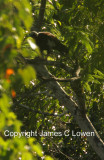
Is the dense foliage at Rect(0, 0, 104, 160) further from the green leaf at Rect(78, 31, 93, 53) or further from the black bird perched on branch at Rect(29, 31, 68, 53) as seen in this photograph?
the black bird perched on branch at Rect(29, 31, 68, 53)

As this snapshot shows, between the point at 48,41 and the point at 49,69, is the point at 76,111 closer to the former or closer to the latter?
the point at 48,41

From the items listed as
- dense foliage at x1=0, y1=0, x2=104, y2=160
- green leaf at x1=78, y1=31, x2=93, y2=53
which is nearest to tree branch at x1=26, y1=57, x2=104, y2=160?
dense foliage at x1=0, y1=0, x2=104, y2=160

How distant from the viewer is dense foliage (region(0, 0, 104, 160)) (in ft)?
5.23

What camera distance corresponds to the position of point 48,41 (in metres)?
5.58

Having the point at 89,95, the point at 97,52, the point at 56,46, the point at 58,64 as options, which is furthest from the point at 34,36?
the point at 89,95

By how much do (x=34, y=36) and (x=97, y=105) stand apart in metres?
3.96

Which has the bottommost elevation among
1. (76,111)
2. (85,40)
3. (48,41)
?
(76,111)

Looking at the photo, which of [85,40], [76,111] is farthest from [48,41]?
[76,111]

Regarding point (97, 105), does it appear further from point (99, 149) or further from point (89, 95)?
point (99, 149)

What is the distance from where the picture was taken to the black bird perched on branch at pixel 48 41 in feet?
17.8

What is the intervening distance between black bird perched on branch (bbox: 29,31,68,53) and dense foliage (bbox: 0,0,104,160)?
0.43 ft

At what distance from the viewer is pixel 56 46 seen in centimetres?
545

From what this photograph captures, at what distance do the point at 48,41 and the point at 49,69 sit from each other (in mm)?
1302

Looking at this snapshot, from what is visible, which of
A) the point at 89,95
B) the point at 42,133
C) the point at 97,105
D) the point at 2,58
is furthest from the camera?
the point at 97,105
